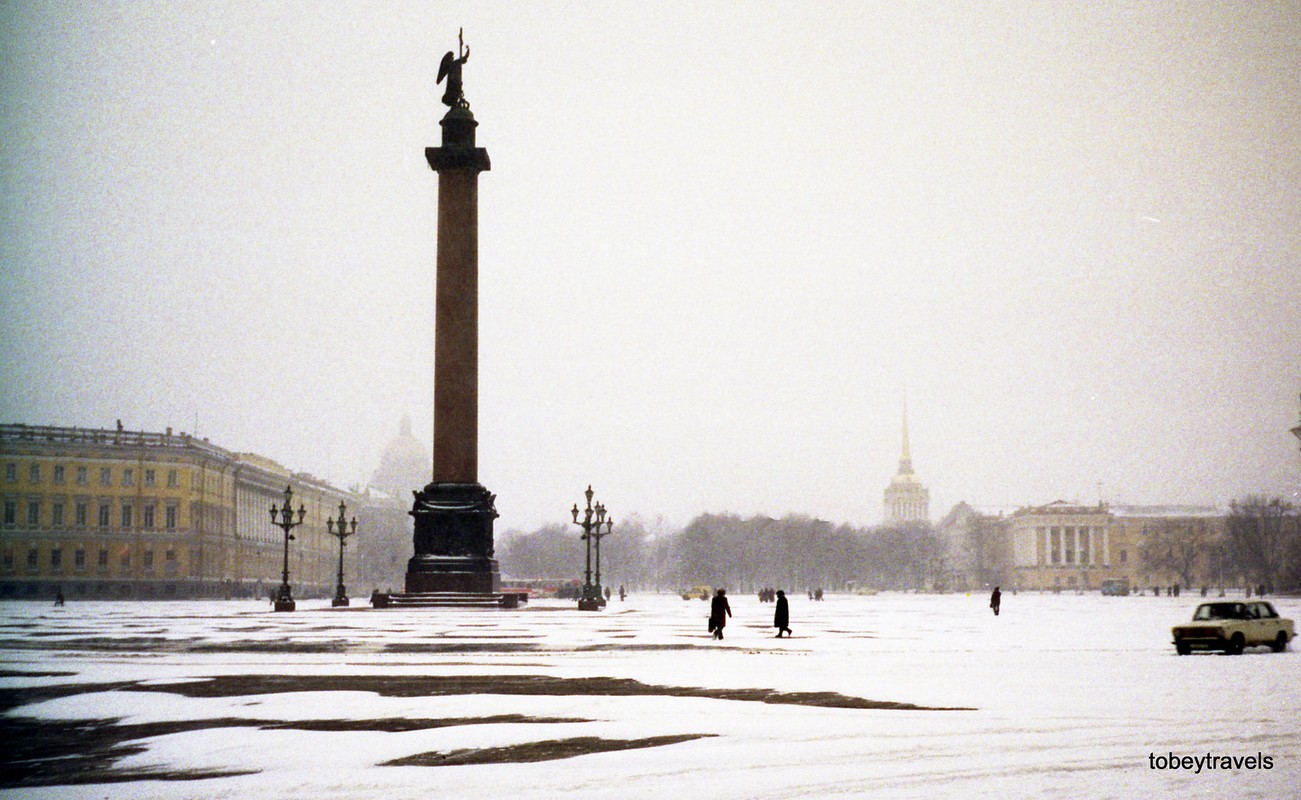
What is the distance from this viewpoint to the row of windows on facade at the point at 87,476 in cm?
9606

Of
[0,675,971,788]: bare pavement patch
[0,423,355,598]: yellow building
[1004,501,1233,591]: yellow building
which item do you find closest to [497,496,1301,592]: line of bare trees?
[1004,501,1233,591]: yellow building

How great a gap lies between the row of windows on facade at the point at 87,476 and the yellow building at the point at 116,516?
0.08m

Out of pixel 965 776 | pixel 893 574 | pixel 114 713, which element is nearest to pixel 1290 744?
pixel 965 776

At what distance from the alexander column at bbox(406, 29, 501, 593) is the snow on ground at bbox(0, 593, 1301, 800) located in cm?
2031

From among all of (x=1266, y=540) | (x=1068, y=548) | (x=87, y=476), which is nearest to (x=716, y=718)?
(x=87, y=476)

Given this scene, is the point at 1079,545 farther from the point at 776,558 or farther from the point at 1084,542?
the point at 776,558

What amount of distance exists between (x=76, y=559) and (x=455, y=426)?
6108 cm

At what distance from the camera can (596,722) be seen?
14.6 m

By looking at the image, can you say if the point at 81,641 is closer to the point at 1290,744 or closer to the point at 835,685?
the point at 835,685

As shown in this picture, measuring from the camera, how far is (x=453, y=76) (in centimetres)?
5600

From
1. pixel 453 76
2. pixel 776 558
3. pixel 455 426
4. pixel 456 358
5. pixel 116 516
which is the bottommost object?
pixel 776 558

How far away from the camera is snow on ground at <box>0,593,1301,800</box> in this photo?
10.9 meters

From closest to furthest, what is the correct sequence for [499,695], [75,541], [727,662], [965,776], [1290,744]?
1. [965,776]
2. [1290,744]
3. [499,695]
4. [727,662]
5. [75,541]

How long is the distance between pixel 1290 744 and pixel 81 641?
28145 mm
